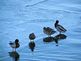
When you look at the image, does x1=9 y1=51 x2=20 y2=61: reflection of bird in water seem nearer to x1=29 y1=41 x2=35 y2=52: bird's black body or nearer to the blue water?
the blue water

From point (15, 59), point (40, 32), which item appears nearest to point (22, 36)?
point (40, 32)

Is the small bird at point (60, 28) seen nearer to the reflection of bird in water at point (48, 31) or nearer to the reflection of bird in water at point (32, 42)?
the reflection of bird in water at point (48, 31)

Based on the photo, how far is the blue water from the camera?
7.66 m

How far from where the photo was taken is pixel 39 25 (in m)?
9.67

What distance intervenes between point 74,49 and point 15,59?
5.05 feet

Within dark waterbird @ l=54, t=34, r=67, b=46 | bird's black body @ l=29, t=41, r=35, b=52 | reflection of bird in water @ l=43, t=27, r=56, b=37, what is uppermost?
reflection of bird in water @ l=43, t=27, r=56, b=37

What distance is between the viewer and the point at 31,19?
1023 cm

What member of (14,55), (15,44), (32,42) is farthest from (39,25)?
(14,55)

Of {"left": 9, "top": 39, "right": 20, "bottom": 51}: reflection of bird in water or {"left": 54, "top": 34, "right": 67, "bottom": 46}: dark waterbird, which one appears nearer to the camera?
{"left": 9, "top": 39, "right": 20, "bottom": 51}: reflection of bird in water

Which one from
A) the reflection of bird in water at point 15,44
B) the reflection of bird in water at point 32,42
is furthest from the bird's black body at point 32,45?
the reflection of bird in water at point 15,44

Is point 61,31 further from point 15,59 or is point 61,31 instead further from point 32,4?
point 32,4

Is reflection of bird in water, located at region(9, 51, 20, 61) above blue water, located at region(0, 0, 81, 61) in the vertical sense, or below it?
below

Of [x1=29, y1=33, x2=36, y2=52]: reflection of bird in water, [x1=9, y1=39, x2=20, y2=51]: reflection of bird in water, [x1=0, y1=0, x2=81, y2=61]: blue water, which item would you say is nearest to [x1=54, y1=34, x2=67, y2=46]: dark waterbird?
[x1=0, y1=0, x2=81, y2=61]: blue water

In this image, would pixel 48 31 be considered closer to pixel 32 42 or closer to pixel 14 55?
pixel 32 42
